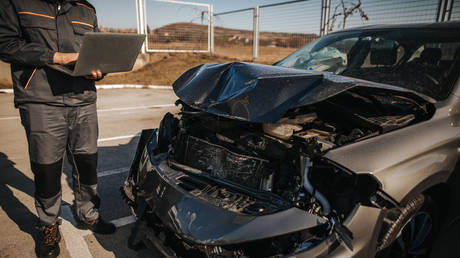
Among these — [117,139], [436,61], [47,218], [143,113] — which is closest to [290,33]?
[143,113]

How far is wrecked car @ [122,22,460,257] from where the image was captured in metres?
1.37

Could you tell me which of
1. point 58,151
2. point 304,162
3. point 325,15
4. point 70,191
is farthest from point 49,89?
point 325,15

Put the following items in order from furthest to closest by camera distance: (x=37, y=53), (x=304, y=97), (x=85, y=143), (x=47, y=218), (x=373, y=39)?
(x=373, y=39) < (x=85, y=143) < (x=47, y=218) < (x=37, y=53) < (x=304, y=97)

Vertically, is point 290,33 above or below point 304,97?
above

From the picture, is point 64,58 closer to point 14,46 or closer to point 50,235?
point 14,46

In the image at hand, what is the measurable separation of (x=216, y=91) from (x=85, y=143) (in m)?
1.20

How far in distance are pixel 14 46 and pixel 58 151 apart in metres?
0.78

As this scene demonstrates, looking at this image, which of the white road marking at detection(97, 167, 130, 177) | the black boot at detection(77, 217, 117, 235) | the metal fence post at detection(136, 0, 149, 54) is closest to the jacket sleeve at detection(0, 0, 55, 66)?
the black boot at detection(77, 217, 117, 235)

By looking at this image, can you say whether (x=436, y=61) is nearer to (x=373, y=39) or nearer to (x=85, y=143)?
(x=373, y=39)

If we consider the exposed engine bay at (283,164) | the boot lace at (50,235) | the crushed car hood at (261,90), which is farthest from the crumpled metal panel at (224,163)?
the boot lace at (50,235)

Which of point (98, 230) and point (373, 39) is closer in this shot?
point (98, 230)

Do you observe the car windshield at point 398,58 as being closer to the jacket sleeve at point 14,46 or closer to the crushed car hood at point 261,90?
the crushed car hood at point 261,90

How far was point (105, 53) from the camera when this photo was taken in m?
2.00

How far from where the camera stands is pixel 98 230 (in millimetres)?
2346
